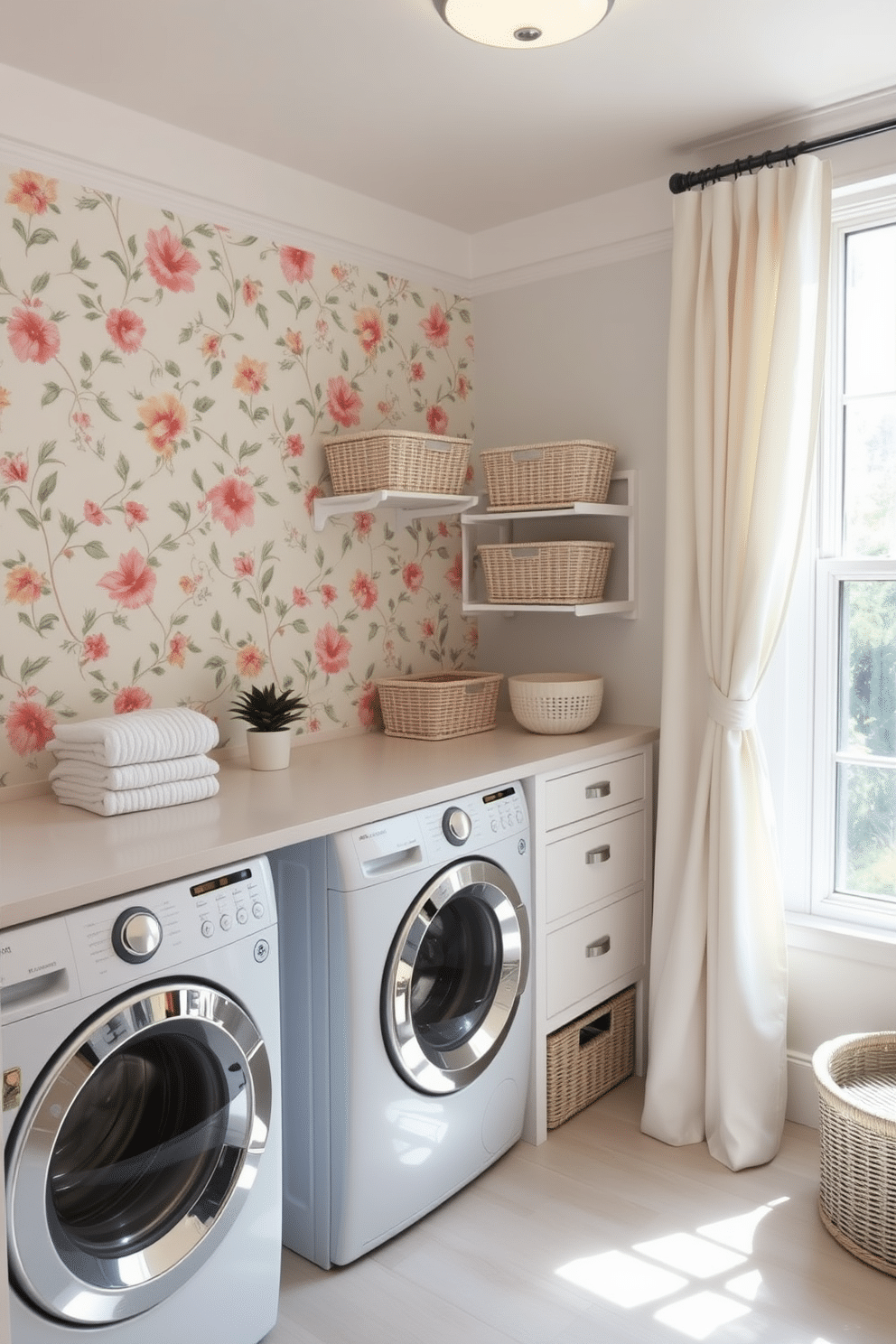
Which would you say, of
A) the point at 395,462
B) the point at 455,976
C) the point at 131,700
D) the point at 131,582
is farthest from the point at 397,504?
the point at 455,976

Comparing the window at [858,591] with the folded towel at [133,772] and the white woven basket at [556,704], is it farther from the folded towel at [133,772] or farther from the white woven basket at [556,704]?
the folded towel at [133,772]

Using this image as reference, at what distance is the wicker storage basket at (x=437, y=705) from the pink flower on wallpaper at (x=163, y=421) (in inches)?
33.1

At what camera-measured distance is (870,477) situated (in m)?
2.53

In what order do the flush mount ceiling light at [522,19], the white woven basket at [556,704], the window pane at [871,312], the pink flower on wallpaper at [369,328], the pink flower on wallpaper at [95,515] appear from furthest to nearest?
the pink flower on wallpaper at [369,328], the white woven basket at [556,704], the window pane at [871,312], the pink flower on wallpaper at [95,515], the flush mount ceiling light at [522,19]

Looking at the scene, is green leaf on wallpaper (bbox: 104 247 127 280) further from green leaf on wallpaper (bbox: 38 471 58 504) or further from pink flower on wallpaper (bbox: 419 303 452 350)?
pink flower on wallpaper (bbox: 419 303 452 350)

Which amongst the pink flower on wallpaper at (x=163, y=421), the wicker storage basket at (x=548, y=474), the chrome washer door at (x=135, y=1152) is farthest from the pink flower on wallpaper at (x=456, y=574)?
the chrome washer door at (x=135, y=1152)

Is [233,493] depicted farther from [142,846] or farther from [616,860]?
[616,860]

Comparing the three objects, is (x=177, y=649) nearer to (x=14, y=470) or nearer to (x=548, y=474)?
(x=14, y=470)

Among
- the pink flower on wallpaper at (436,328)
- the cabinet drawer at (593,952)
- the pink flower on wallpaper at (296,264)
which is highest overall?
the pink flower on wallpaper at (296,264)

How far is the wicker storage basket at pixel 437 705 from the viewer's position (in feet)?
9.04

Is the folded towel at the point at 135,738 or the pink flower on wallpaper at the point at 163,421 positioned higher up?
the pink flower on wallpaper at the point at 163,421

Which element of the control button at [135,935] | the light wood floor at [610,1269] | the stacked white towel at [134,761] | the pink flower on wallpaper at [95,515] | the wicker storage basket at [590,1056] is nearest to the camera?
the control button at [135,935]

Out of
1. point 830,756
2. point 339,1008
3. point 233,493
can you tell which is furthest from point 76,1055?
point 830,756

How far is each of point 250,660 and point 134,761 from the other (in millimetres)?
635
